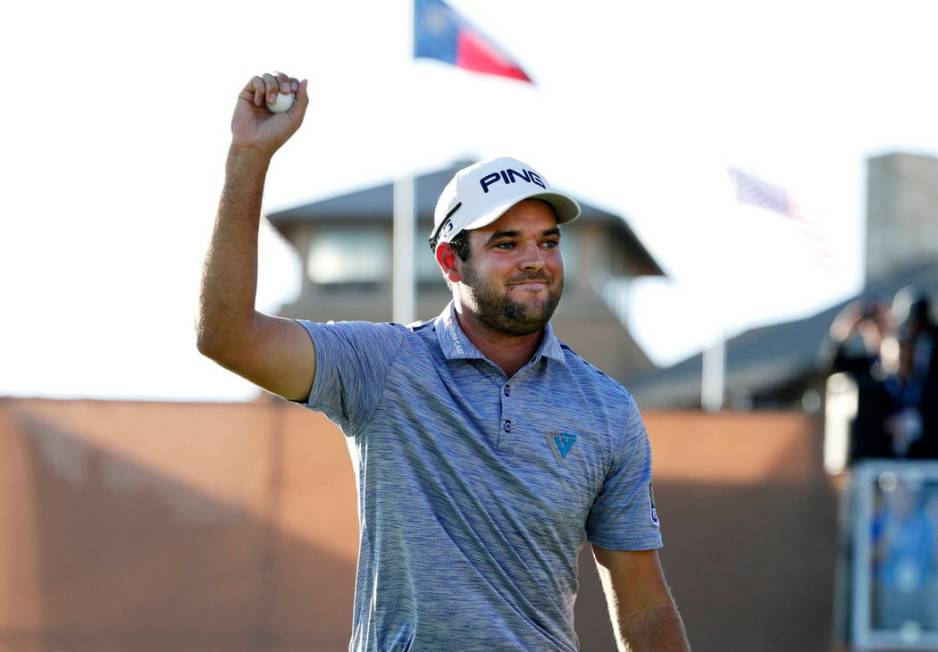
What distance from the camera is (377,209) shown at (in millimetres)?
36438

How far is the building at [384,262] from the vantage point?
35.4m

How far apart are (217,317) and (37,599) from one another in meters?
4.53

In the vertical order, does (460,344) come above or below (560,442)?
above

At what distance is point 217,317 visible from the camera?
342 cm

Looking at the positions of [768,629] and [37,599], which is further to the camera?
[768,629]

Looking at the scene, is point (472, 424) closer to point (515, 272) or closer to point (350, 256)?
point (515, 272)

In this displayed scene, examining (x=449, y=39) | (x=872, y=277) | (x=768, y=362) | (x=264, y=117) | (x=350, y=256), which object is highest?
(x=449, y=39)

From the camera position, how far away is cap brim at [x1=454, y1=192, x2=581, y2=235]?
386cm

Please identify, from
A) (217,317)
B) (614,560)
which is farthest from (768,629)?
(217,317)

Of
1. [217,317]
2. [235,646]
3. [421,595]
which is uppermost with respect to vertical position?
[217,317]

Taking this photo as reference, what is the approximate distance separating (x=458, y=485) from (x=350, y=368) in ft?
1.21

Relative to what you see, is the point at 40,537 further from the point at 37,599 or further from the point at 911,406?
the point at 911,406

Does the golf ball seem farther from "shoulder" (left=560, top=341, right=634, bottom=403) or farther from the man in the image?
"shoulder" (left=560, top=341, right=634, bottom=403)

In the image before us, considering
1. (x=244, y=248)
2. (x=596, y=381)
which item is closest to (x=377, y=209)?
(x=596, y=381)
